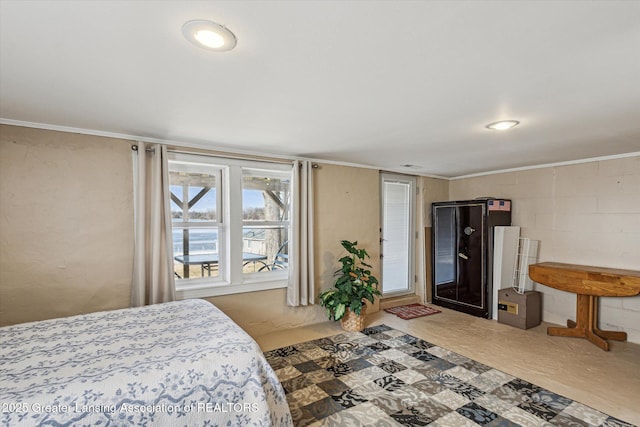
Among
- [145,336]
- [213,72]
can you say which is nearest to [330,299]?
[145,336]

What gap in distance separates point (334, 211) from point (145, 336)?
267cm

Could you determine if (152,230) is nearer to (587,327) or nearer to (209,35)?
(209,35)

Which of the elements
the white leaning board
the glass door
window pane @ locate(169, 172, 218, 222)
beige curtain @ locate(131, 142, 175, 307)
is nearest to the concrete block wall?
the white leaning board

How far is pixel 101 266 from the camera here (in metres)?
2.76

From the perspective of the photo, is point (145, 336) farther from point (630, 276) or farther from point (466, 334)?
point (630, 276)

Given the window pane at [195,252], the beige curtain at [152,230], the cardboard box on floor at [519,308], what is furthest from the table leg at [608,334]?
the beige curtain at [152,230]

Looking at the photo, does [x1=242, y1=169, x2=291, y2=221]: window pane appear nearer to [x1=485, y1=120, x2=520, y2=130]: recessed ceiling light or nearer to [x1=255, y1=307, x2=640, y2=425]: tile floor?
[x1=255, y1=307, x2=640, y2=425]: tile floor

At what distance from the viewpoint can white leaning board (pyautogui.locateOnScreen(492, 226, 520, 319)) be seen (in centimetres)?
427

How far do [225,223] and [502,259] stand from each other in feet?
12.1

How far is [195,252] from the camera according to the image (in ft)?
11.2

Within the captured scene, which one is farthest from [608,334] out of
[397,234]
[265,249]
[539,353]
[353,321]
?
[265,249]

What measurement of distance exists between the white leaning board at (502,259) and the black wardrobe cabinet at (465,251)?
6cm

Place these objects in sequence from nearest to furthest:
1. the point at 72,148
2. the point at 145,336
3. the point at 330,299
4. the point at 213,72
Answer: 1. the point at 213,72
2. the point at 145,336
3. the point at 72,148
4. the point at 330,299

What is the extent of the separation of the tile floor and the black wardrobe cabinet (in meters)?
0.35
